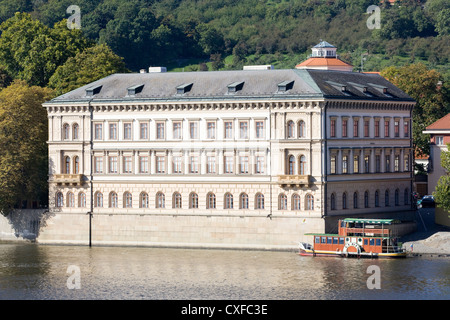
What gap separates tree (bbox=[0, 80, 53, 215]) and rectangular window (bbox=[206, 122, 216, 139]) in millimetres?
19500

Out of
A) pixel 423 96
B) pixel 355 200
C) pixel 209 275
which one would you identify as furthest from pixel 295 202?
pixel 423 96

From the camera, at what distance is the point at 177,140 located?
463 ft

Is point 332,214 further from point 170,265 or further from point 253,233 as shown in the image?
point 170,265

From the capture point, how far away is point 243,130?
139 metres

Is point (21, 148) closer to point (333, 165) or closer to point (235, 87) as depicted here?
point (235, 87)

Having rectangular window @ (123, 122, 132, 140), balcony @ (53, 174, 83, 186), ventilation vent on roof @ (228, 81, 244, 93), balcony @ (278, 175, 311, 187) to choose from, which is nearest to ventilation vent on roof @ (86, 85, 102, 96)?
rectangular window @ (123, 122, 132, 140)

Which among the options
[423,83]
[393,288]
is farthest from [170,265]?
[423,83]

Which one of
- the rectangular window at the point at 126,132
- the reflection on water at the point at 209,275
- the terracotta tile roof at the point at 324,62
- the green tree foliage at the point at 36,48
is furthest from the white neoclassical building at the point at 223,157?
the terracotta tile roof at the point at 324,62

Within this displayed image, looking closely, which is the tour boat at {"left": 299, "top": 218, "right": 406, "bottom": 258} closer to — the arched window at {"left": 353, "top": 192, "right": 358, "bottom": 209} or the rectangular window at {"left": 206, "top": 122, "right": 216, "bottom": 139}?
the arched window at {"left": 353, "top": 192, "right": 358, "bottom": 209}

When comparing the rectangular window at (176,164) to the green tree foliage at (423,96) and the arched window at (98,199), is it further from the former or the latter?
the green tree foliage at (423,96)

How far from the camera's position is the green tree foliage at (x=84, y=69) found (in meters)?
160

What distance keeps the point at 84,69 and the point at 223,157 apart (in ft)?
96.2

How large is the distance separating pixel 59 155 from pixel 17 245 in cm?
961

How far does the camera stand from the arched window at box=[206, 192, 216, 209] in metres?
140
